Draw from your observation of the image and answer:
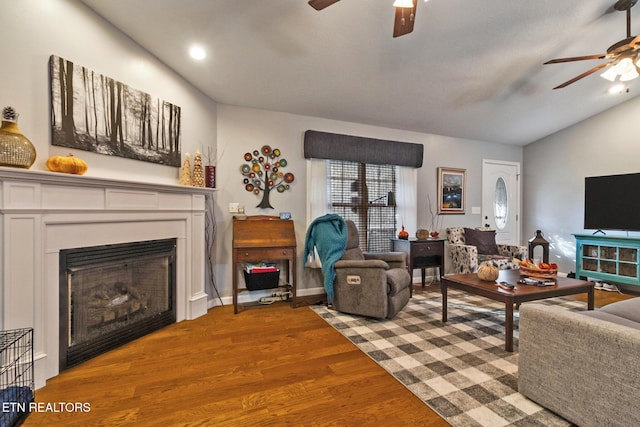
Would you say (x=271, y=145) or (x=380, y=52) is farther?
(x=271, y=145)

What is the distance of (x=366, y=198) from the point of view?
13.7 feet

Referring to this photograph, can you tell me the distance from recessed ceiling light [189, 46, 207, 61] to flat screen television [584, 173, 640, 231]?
5.27 m

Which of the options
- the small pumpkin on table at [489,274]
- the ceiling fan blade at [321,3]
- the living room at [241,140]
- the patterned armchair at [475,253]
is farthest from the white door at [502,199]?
the ceiling fan blade at [321,3]

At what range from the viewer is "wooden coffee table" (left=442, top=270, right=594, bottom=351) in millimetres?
2248

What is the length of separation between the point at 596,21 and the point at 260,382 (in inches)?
165

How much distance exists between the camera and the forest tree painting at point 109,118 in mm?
2006

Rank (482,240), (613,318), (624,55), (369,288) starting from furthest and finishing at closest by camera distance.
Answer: (482,240) < (369,288) < (624,55) < (613,318)

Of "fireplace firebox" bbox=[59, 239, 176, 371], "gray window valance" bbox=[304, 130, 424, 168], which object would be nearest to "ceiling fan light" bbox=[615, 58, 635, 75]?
"gray window valance" bbox=[304, 130, 424, 168]

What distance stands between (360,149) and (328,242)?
5.01ft

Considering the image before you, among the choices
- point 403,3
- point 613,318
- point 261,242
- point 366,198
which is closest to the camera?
point 403,3

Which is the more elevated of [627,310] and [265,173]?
[265,173]

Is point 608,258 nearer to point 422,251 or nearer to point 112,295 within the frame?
Answer: point 422,251

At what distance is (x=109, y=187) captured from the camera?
2230 millimetres

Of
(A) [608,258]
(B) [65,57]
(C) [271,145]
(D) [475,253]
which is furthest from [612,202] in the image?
(B) [65,57]
